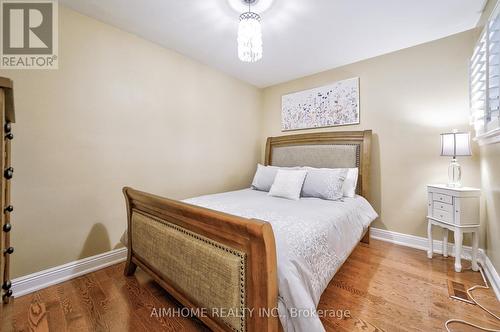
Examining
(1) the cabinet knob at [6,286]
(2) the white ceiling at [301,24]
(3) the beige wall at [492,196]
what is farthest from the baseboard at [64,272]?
(3) the beige wall at [492,196]

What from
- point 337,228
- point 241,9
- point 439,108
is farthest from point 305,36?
point 337,228

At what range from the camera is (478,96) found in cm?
187

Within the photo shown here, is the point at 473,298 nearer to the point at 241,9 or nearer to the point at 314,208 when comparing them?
the point at 314,208

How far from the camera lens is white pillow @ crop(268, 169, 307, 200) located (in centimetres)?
240

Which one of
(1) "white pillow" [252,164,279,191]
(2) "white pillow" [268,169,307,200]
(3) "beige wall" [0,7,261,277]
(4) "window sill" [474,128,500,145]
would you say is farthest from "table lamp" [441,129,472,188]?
(3) "beige wall" [0,7,261,277]

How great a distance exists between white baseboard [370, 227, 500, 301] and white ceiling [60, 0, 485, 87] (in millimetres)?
2223

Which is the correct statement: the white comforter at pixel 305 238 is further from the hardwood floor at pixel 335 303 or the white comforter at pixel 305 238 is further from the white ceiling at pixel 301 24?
the white ceiling at pixel 301 24

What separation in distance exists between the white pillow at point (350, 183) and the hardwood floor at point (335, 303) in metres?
0.81

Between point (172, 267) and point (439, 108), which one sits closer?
point (172, 267)

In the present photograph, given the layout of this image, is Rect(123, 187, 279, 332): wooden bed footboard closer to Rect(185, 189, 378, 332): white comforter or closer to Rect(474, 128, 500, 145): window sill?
Rect(185, 189, 378, 332): white comforter

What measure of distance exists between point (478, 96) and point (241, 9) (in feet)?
7.36

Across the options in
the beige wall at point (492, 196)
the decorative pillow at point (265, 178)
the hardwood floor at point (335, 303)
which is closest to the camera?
the hardwood floor at point (335, 303)

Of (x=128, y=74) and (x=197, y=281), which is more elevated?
(x=128, y=74)

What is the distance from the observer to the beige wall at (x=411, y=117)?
2211mm
